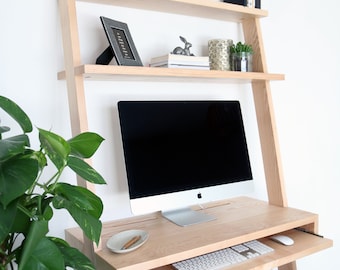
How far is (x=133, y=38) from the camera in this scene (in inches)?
61.4

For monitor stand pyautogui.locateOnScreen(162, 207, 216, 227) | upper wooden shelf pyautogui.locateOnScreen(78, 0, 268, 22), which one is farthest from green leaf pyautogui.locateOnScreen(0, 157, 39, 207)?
upper wooden shelf pyautogui.locateOnScreen(78, 0, 268, 22)

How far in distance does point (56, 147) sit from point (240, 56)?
111 centimetres

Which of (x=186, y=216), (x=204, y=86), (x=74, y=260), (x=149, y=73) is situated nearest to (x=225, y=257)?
(x=186, y=216)

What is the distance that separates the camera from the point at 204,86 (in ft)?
5.80

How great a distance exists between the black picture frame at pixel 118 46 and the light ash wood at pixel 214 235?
65 centimetres

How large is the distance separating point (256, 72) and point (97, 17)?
765 mm

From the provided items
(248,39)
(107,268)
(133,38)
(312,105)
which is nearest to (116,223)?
(107,268)

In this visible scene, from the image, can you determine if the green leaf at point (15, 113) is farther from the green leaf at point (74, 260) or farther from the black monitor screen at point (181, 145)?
the black monitor screen at point (181, 145)

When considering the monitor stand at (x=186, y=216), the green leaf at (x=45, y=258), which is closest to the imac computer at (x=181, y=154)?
the monitor stand at (x=186, y=216)

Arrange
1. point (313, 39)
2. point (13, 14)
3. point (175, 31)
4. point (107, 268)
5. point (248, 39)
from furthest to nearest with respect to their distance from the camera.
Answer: point (313, 39) → point (248, 39) → point (175, 31) → point (13, 14) → point (107, 268)

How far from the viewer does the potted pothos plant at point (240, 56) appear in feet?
5.44

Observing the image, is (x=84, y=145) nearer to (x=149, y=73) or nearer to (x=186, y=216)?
(x=149, y=73)

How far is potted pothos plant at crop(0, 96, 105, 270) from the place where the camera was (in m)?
0.73

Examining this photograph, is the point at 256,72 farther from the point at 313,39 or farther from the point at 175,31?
the point at 313,39
